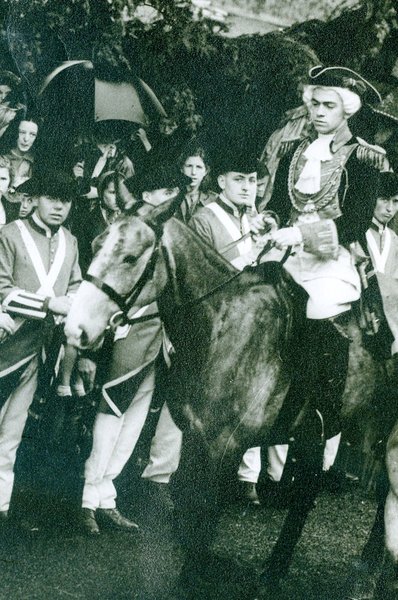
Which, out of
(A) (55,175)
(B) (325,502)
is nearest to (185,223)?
(A) (55,175)

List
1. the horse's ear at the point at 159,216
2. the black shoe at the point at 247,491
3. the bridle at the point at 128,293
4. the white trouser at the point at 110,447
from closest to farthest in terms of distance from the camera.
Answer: the bridle at the point at 128,293, the horse's ear at the point at 159,216, the white trouser at the point at 110,447, the black shoe at the point at 247,491

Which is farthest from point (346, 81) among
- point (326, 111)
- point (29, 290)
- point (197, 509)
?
point (197, 509)

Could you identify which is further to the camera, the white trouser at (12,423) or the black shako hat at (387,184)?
the black shako hat at (387,184)

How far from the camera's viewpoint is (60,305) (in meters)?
5.03

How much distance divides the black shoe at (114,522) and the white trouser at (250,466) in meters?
0.75

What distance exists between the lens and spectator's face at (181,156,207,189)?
5.20 meters

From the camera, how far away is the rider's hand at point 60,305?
5012mm

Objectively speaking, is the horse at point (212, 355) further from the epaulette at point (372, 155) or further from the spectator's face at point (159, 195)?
the epaulette at point (372, 155)

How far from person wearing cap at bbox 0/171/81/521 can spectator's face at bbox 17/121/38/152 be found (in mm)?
250

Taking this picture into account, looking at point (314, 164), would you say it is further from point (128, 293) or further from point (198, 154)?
point (128, 293)

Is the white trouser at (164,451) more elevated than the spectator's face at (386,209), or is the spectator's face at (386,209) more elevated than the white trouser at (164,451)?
the spectator's face at (386,209)

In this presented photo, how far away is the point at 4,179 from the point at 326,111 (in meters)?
2.09

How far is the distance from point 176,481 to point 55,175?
2078 millimetres

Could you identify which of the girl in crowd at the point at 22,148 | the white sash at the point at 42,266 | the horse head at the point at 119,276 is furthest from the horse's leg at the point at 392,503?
the girl in crowd at the point at 22,148
